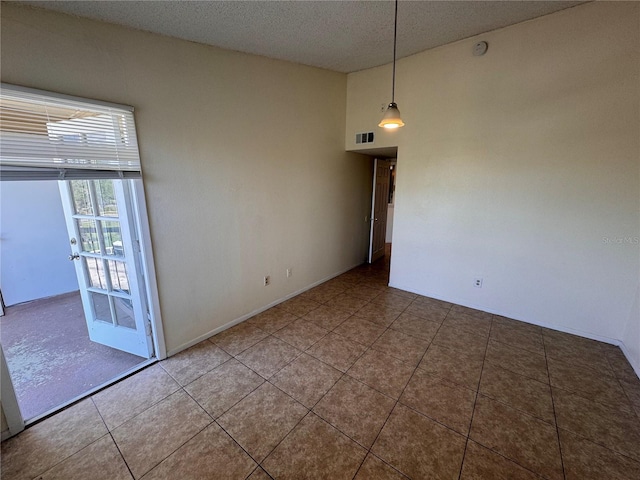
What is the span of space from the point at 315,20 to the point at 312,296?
10.6 ft

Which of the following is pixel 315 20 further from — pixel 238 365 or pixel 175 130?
pixel 238 365

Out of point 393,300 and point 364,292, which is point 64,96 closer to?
point 364,292

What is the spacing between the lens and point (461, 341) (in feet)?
9.08

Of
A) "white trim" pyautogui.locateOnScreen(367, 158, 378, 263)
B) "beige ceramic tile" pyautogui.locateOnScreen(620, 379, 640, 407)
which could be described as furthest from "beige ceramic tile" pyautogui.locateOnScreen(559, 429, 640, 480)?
"white trim" pyautogui.locateOnScreen(367, 158, 378, 263)

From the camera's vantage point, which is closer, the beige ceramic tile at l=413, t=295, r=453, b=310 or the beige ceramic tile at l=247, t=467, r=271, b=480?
the beige ceramic tile at l=247, t=467, r=271, b=480

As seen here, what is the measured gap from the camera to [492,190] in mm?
3131

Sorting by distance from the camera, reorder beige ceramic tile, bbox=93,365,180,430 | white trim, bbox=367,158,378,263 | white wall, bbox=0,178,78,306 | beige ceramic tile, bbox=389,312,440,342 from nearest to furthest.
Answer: beige ceramic tile, bbox=93,365,180,430 → beige ceramic tile, bbox=389,312,440,342 → white wall, bbox=0,178,78,306 → white trim, bbox=367,158,378,263

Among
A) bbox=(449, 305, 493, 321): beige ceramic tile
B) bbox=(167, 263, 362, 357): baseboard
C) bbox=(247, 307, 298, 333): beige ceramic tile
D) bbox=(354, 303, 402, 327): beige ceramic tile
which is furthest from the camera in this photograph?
bbox=(449, 305, 493, 321): beige ceramic tile

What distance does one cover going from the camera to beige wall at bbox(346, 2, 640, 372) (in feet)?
8.04

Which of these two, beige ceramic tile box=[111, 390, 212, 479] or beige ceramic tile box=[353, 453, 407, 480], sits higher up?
beige ceramic tile box=[353, 453, 407, 480]

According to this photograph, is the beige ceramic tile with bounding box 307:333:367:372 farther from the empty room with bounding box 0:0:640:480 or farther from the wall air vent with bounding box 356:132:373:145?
the wall air vent with bounding box 356:132:373:145

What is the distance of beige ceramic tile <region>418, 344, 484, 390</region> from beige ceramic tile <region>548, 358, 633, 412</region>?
594 millimetres

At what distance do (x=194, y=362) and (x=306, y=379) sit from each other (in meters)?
1.09

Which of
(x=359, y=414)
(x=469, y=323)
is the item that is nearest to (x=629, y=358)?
(x=469, y=323)
